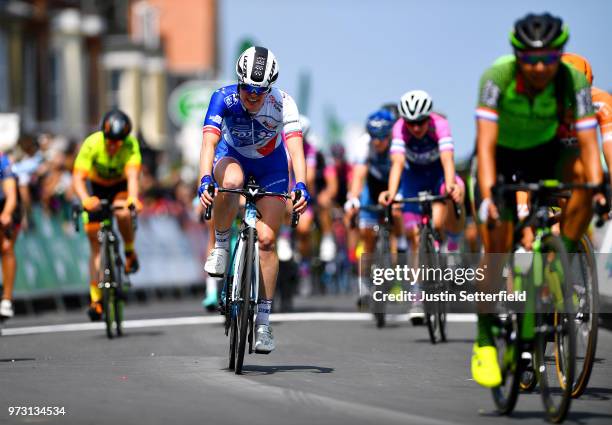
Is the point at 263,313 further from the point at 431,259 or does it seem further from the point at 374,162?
the point at 374,162

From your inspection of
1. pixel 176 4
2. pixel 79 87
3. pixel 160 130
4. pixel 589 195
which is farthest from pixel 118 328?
pixel 176 4

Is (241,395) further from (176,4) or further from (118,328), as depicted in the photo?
(176,4)

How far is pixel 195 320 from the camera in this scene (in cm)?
1731

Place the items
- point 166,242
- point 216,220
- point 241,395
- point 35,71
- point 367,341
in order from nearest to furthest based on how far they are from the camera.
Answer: point 241,395, point 216,220, point 367,341, point 166,242, point 35,71

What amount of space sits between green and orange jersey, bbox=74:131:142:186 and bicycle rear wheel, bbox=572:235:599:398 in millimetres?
6979

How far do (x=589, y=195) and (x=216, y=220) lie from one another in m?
3.30

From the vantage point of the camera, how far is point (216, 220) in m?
11.1

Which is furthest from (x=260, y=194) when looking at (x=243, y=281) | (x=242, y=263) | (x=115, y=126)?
(x=115, y=126)

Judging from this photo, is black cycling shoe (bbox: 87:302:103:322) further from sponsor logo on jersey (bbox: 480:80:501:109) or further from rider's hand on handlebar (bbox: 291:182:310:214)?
sponsor logo on jersey (bbox: 480:80:501:109)

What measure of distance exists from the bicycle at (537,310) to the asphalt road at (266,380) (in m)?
0.18

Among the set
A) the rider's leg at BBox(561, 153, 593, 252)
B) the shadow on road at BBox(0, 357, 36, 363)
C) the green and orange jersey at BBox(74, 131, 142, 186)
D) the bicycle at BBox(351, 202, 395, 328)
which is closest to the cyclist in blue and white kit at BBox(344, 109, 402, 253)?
the bicycle at BBox(351, 202, 395, 328)

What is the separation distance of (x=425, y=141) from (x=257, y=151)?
406cm

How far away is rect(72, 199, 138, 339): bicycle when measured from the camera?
47.6 feet

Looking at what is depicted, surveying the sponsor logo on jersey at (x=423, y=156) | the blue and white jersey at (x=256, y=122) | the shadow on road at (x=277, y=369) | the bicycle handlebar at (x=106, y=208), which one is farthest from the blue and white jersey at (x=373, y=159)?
the shadow on road at (x=277, y=369)
